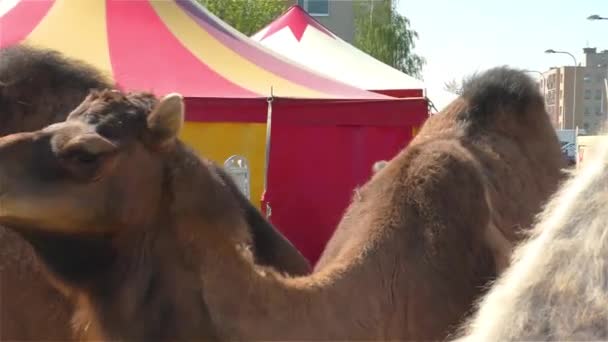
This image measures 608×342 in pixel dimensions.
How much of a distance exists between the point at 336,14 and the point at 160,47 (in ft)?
73.4

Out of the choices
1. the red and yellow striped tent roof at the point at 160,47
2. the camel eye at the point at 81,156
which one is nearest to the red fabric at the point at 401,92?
the red and yellow striped tent roof at the point at 160,47

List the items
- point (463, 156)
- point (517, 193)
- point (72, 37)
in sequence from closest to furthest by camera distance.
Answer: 1. point (463, 156)
2. point (517, 193)
3. point (72, 37)

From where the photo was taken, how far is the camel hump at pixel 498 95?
4184 millimetres

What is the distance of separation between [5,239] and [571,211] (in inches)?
104

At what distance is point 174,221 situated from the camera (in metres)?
2.60

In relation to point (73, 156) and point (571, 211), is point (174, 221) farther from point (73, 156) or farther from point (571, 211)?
A: point (571, 211)

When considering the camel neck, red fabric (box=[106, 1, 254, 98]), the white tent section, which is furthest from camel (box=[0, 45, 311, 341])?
the white tent section

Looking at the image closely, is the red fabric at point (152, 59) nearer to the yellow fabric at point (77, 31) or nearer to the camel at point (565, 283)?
the yellow fabric at point (77, 31)

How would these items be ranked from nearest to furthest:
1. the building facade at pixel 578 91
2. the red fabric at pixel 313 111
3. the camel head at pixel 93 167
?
the camel head at pixel 93 167, the red fabric at pixel 313 111, the building facade at pixel 578 91

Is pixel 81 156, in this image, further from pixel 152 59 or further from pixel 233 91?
pixel 152 59

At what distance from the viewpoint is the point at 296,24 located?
10.4 metres

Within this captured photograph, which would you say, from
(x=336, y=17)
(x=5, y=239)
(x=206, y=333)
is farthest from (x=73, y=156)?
(x=336, y=17)

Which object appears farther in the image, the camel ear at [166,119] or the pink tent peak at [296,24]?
the pink tent peak at [296,24]

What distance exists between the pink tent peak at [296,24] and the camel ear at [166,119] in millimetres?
7666
